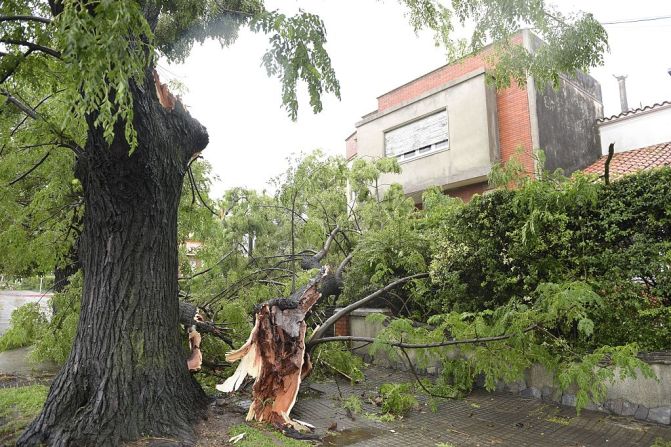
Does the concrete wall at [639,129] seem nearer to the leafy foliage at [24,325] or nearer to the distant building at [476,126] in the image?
the distant building at [476,126]

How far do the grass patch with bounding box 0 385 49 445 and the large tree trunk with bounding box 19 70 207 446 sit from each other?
796mm

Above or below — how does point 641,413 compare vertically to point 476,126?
below

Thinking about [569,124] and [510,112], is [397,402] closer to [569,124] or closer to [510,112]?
[510,112]

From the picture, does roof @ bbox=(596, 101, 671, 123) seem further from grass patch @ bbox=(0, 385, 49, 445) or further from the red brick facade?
grass patch @ bbox=(0, 385, 49, 445)

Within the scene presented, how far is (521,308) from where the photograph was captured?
18.4 feet

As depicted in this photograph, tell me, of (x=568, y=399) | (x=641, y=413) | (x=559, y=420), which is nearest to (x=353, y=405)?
(x=559, y=420)

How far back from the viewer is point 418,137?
1516cm

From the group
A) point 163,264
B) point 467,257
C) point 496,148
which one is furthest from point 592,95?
point 163,264

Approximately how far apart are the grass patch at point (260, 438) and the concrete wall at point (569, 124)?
10.9 meters

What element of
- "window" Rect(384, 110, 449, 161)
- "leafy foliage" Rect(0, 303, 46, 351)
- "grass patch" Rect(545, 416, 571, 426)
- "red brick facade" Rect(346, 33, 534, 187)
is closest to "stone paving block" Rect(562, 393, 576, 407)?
"grass patch" Rect(545, 416, 571, 426)

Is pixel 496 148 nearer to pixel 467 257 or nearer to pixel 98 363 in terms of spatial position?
pixel 467 257

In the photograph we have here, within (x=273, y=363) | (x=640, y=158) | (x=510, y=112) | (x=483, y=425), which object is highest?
(x=510, y=112)

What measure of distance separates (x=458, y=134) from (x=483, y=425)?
1018cm

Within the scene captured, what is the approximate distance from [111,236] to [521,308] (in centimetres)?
480
